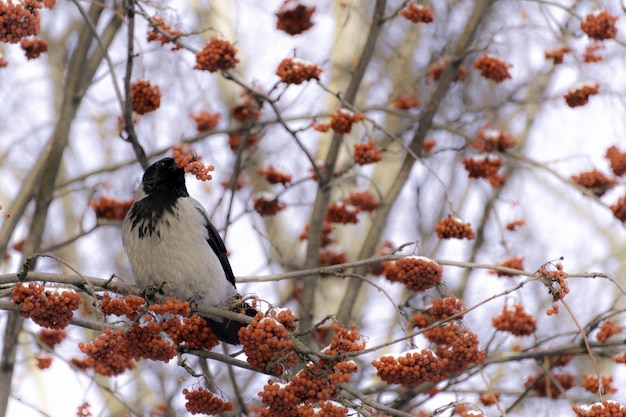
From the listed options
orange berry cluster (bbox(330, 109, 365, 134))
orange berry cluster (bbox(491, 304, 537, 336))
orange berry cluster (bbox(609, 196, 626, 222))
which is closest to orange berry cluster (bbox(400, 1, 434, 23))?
orange berry cluster (bbox(330, 109, 365, 134))

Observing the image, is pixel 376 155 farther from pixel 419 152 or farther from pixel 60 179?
pixel 60 179

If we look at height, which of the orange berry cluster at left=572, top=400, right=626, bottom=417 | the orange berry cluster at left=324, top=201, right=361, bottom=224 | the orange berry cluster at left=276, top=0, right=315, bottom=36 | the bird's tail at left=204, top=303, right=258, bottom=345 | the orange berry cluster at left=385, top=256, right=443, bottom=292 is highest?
the orange berry cluster at left=276, top=0, right=315, bottom=36

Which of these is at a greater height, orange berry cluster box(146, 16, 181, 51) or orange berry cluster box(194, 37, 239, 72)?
orange berry cluster box(146, 16, 181, 51)

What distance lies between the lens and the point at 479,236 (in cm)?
704

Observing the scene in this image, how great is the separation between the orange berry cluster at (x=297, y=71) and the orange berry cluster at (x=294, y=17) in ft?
2.53

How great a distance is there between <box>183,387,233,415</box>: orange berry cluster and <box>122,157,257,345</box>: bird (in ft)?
2.79

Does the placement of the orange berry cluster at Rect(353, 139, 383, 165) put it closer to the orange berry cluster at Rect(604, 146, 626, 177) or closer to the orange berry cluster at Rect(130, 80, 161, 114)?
the orange berry cluster at Rect(130, 80, 161, 114)

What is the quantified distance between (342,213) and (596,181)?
165 centimetres

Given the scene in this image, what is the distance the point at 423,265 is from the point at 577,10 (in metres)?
3.74

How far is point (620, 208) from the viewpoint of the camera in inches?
203

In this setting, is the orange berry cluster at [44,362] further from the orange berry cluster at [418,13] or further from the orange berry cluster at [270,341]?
the orange berry cluster at [418,13]

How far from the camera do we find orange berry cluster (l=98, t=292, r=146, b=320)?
136 inches

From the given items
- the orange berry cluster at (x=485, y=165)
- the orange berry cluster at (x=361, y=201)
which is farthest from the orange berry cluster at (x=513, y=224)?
the orange berry cluster at (x=361, y=201)

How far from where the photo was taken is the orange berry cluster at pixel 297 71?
15.4 feet
